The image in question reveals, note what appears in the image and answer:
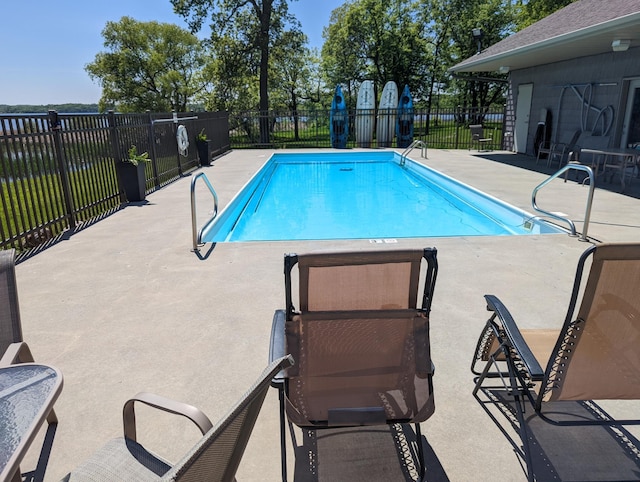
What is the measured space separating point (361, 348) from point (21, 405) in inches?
47.7

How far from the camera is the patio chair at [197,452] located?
2.63 feet

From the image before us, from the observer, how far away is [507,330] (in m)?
1.87

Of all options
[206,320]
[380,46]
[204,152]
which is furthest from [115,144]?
[380,46]

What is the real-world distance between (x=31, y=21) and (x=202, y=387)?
4772cm

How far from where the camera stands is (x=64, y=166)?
5.76 meters

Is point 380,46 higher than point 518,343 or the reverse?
higher

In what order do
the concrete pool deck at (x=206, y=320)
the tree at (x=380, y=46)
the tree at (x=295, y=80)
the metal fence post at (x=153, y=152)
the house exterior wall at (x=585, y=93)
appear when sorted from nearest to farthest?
the concrete pool deck at (x=206, y=320)
the metal fence post at (x=153, y=152)
the house exterior wall at (x=585, y=93)
the tree at (x=380, y=46)
the tree at (x=295, y=80)

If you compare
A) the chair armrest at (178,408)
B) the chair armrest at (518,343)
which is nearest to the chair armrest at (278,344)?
the chair armrest at (178,408)

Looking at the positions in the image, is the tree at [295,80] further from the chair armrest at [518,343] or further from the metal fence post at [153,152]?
the chair armrest at [518,343]

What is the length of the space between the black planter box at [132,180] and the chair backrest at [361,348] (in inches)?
260

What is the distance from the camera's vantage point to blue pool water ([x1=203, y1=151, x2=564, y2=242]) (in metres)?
6.99

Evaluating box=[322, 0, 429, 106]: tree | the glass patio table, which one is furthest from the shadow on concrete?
box=[322, 0, 429, 106]: tree

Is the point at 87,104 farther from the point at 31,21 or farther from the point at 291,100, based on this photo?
the point at 291,100

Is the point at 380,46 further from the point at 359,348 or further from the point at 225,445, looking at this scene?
the point at 225,445
